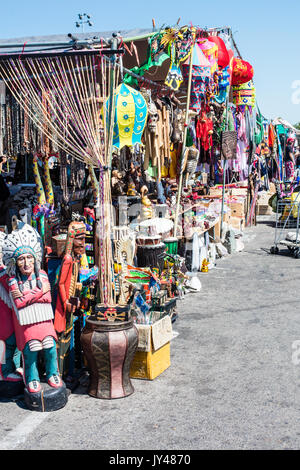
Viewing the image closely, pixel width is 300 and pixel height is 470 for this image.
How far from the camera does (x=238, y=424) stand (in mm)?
4340

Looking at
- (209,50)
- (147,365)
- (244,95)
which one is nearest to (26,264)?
(147,365)

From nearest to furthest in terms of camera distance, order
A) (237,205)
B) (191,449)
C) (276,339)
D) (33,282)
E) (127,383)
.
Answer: (191,449), (33,282), (127,383), (276,339), (237,205)

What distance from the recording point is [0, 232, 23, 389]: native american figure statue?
4.83m

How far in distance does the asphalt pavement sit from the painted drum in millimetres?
114

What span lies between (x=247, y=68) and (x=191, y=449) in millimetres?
11401

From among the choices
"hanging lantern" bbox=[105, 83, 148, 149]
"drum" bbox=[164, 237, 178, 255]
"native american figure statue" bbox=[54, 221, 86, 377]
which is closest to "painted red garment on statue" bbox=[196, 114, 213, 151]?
"drum" bbox=[164, 237, 178, 255]

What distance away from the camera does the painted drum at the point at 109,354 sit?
4723 millimetres

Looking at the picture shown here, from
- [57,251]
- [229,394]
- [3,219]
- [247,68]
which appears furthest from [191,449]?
[247,68]

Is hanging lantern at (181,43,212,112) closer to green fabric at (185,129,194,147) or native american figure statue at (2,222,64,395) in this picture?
green fabric at (185,129,194,147)

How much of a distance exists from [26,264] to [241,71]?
10365 mm

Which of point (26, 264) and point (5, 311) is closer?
point (26, 264)

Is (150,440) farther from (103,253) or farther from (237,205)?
(237,205)

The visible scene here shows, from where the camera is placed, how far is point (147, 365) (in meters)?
5.25

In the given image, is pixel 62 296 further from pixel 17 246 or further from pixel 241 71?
pixel 241 71
